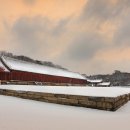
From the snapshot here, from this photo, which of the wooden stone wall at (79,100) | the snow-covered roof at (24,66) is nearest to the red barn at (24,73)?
the snow-covered roof at (24,66)

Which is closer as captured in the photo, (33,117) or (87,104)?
(33,117)

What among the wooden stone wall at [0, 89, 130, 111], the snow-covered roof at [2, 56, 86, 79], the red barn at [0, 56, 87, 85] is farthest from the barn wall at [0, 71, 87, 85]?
the wooden stone wall at [0, 89, 130, 111]

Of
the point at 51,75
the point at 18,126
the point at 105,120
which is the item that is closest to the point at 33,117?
the point at 18,126

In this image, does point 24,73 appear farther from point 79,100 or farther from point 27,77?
point 79,100

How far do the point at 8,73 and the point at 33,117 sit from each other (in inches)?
954

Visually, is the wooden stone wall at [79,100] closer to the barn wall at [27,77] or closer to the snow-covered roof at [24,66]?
the barn wall at [27,77]

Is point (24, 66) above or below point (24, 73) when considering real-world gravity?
above

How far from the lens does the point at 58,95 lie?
391 inches

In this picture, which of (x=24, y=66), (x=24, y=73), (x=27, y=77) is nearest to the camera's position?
(x=24, y=73)

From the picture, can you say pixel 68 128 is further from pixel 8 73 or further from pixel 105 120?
pixel 8 73

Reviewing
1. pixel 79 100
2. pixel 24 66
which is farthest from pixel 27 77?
pixel 79 100

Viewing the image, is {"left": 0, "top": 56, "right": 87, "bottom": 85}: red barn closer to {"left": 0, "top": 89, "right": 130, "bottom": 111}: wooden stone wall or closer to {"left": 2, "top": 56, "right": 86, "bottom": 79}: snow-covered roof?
{"left": 2, "top": 56, "right": 86, "bottom": 79}: snow-covered roof

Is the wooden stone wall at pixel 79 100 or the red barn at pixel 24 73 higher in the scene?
the red barn at pixel 24 73

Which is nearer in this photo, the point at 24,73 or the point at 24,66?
the point at 24,73
